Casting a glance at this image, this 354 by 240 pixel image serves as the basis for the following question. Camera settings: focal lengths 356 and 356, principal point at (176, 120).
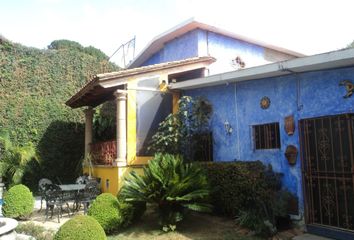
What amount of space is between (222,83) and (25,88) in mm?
10956

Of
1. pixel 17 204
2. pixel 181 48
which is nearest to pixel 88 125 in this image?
pixel 181 48

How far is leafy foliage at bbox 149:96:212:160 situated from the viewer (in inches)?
432

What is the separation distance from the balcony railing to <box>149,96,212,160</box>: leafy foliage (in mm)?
1538

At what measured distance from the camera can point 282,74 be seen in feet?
29.3

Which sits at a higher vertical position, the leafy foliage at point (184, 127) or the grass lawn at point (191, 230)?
the leafy foliage at point (184, 127)

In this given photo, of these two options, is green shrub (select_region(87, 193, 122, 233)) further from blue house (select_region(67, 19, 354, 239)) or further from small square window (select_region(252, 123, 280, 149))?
small square window (select_region(252, 123, 280, 149))

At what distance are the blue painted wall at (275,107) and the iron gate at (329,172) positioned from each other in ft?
0.73

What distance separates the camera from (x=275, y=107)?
918 cm

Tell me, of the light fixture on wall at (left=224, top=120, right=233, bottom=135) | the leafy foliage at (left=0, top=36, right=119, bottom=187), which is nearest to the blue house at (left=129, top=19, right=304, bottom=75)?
the light fixture on wall at (left=224, top=120, right=233, bottom=135)

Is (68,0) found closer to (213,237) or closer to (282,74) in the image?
(282,74)

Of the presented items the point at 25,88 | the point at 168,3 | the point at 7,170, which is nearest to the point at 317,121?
the point at 168,3

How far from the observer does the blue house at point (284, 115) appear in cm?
755

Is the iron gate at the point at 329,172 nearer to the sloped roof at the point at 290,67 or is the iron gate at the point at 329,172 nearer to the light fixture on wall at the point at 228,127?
the sloped roof at the point at 290,67

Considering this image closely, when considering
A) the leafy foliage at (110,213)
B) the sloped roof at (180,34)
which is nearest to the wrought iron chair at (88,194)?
the leafy foliage at (110,213)
